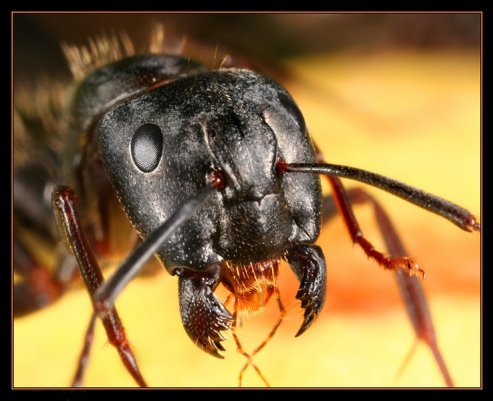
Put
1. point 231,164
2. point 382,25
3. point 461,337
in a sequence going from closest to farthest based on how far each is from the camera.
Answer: point 231,164
point 461,337
point 382,25

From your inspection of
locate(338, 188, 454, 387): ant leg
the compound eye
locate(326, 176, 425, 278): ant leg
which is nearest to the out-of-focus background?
locate(338, 188, 454, 387): ant leg

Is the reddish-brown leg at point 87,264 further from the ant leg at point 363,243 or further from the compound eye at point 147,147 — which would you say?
the ant leg at point 363,243

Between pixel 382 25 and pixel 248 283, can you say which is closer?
pixel 248 283

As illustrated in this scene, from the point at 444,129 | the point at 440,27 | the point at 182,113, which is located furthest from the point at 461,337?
the point at 440,27

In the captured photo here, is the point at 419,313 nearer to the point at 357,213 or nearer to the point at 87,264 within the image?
the point at 357,213

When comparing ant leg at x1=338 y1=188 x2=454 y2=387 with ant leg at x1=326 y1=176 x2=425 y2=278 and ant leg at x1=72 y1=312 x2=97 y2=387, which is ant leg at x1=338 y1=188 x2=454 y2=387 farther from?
ant leg at x1=72 y1=312 x2=97 y2=387

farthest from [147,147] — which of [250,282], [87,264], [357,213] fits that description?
[357,213]

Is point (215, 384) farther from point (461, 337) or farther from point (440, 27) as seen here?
point (440, 27)
